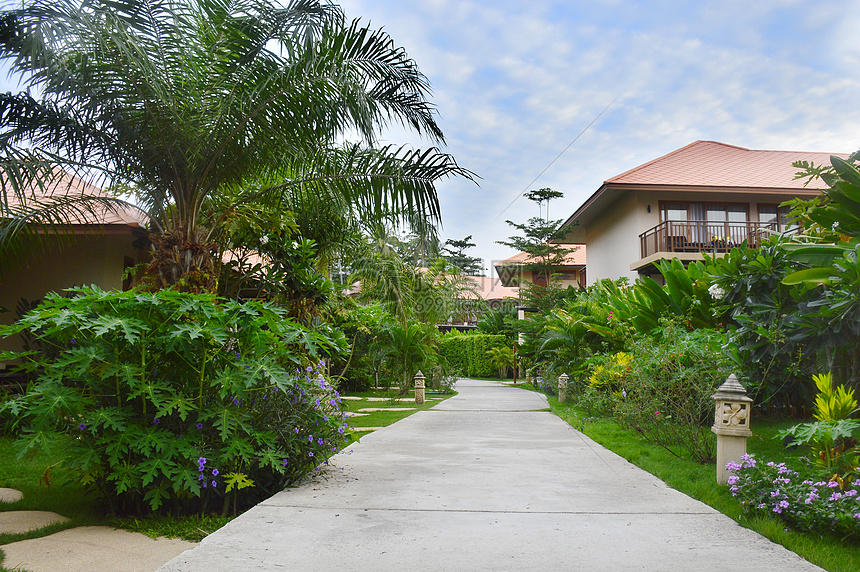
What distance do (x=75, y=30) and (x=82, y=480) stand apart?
4.14m

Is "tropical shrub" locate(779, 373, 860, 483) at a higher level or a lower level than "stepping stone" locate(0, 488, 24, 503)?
higher

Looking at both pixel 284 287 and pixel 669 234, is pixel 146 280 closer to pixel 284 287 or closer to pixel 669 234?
pixel 284 287

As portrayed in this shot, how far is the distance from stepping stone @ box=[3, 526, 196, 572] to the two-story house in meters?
16.8

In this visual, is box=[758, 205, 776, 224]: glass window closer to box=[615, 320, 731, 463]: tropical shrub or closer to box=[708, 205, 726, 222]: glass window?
box=[708, 205, 726, 222]: glass window

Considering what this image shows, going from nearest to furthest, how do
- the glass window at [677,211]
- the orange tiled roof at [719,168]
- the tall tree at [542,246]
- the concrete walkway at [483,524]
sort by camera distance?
the concrete walkway at [483,524] → the orange tiled roof at [719,168] → the glass window at [677,211] → the tall tree at [542,246]

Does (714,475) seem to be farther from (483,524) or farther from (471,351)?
(471,351)

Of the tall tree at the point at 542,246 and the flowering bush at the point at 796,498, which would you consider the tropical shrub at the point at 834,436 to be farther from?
the tall tree at the point at 542,246

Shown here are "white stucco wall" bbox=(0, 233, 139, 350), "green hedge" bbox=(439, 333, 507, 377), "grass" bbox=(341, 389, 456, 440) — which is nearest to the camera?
"grass" bbox=(341, 389, 456, 440)

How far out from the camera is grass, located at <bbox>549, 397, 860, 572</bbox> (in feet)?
11.3

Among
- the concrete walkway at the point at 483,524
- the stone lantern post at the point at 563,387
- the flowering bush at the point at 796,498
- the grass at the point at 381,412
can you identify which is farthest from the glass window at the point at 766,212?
the flowering bush at the point at 796,498

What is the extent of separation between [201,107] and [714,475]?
6468 mm

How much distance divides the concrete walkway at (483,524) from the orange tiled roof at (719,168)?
619 inches

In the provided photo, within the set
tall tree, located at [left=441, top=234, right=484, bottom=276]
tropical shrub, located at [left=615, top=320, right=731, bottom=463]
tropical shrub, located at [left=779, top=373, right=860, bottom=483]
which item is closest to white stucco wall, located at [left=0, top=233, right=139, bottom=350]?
tropical shrub, located at [left=615, top=320, right=731, bottom=463]

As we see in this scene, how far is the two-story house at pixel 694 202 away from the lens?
63.3 ft
